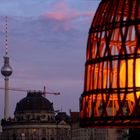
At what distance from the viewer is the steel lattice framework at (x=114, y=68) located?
71.2 feet

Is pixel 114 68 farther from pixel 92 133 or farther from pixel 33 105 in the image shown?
pixel 33 105

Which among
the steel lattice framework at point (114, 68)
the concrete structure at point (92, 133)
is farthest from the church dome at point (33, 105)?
the steel lattice framework at point (114, 68)

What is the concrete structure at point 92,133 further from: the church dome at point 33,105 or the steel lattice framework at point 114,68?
the steel lattice framework at point 114,68

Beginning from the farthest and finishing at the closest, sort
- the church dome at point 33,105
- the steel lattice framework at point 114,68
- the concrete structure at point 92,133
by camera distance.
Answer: the church dome at point 33,105 → the concrete structure at point 92,133 → the steel lattice framework at point 114,68

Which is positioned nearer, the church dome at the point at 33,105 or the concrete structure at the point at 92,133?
the concrete structure at the point at 92,133

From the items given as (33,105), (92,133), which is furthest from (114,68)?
(33,105)

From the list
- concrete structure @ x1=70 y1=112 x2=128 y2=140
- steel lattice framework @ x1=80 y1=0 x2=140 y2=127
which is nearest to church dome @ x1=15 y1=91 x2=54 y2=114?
concrete structure @ x1=70 y1=112 x2=128 y2=140

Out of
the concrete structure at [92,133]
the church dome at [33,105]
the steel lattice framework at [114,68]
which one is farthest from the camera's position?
the church dome at [33,105]

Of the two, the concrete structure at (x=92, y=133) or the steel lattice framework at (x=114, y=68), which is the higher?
the concrete structure at (x=92, y=133)

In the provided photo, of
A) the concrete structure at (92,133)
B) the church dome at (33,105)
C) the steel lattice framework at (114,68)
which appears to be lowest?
the steel lattice framework at (114,68)

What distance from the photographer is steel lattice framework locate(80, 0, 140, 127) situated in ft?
71.2

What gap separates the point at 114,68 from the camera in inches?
868

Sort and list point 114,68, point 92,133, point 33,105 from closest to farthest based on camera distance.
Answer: point 114,68
point 92,133
point 33,105

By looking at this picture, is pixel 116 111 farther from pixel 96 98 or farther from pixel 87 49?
pixel 87 49
